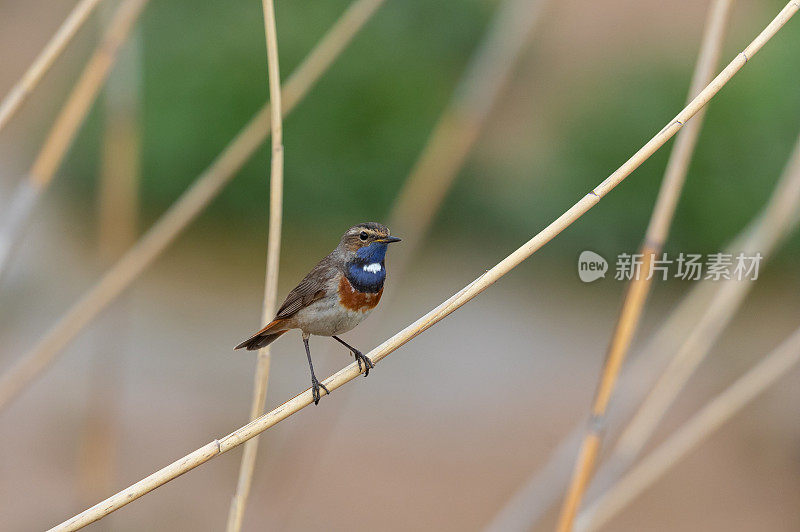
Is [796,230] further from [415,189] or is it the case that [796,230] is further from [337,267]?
[337,267]

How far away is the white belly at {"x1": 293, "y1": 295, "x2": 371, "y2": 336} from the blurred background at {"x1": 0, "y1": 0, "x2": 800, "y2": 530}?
411 cm

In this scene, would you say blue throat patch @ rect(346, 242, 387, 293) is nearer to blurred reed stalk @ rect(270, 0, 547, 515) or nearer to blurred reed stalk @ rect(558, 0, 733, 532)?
blurred reed stalk @ rect(558, 0, 733, 532)

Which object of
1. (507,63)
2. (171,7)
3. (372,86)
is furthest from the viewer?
(171,7)

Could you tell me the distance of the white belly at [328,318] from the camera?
1.65 meters

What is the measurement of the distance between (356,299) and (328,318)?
60 mm

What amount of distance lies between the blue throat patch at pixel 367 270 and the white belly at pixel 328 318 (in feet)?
0.15

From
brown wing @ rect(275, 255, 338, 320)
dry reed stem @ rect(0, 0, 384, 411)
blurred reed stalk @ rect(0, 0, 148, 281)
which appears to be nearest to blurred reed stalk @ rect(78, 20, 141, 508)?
dry reed stem @ rect(0, 0, 384, 411)

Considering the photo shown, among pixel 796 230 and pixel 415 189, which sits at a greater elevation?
pixel 796 230

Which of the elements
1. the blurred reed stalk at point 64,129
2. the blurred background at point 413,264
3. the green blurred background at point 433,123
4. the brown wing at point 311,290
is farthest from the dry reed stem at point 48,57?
the green blurred background at point 433,123

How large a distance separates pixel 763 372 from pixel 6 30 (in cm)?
1111

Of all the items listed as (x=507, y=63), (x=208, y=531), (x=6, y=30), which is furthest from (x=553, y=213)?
(x=6, y=30)

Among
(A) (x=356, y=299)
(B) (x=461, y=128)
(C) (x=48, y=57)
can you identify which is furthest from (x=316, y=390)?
(B) (x=461, y=128)

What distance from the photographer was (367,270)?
5.38 feet

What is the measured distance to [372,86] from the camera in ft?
27.7
